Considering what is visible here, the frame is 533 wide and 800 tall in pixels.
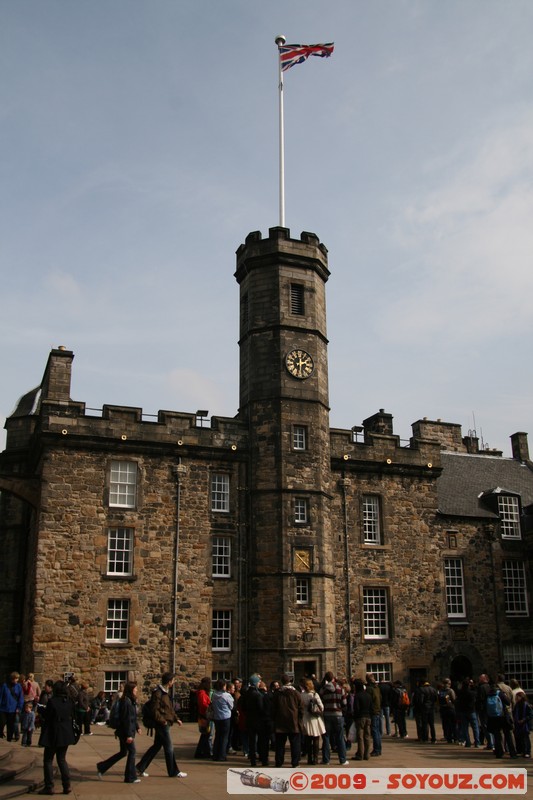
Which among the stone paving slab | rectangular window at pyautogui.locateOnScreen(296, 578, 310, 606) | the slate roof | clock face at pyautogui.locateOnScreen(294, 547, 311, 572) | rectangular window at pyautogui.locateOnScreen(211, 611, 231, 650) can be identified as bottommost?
the stone paving slab

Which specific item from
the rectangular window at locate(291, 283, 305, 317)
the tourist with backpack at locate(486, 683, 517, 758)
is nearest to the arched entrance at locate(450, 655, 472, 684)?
the rectangular window at locate(291, 283, 305, 317)

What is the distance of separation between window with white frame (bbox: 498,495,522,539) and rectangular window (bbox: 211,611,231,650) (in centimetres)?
1271

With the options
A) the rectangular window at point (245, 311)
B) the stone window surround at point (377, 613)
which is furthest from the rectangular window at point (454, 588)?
the rectangular window at point (245, 311)

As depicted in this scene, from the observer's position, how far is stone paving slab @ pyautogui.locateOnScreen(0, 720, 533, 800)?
10.9m

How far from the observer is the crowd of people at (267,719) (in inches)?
467

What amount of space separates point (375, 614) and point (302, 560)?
423cm

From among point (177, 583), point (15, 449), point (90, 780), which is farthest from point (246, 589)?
point (90, 780)

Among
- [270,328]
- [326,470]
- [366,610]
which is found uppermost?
[270,328]

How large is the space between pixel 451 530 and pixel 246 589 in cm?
930

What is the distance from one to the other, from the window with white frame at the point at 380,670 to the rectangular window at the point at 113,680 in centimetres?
895

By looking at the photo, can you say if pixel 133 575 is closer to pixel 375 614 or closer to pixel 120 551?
pixel 120 551

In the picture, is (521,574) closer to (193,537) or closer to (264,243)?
(193,537)

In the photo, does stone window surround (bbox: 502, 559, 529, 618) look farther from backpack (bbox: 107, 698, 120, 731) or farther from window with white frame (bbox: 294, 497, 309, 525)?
backpack (bbox: 107, 698, 120, 731)

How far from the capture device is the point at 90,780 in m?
12.0
